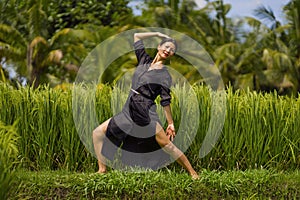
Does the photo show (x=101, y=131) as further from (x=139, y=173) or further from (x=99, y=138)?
(x=139, y=173)

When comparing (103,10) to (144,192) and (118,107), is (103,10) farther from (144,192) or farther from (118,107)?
(144,192)

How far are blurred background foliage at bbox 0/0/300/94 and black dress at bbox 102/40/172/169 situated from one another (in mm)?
8199

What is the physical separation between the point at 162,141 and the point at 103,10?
13.5 metres

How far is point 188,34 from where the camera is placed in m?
13.8

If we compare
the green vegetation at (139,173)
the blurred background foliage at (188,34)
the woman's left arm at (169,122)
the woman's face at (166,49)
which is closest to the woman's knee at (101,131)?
the green vegetation at (139,173)

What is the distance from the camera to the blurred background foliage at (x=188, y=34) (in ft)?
46.3

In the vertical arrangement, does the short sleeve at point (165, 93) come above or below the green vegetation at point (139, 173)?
above

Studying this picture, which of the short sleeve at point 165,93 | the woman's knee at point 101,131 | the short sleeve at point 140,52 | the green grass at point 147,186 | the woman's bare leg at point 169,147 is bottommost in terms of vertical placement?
the green grass at point 147,186

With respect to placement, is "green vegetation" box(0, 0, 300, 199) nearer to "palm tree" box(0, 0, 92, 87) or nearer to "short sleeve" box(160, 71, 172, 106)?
"short sleeve" box(160, 71, 172, 106)

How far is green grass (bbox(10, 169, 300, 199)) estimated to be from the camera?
15.8 ft

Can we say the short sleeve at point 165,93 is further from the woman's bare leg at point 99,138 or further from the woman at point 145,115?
the woman's bare leg at point 99,138

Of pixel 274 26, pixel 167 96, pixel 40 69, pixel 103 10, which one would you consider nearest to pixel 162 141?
pixel 167 96

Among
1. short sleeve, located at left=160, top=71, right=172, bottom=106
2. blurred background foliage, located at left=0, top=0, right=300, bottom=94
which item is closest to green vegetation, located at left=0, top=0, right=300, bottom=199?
short sleeve, located at left=160, top=71, right=172, bottom=106

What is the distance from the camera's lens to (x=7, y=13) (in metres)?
14.6
